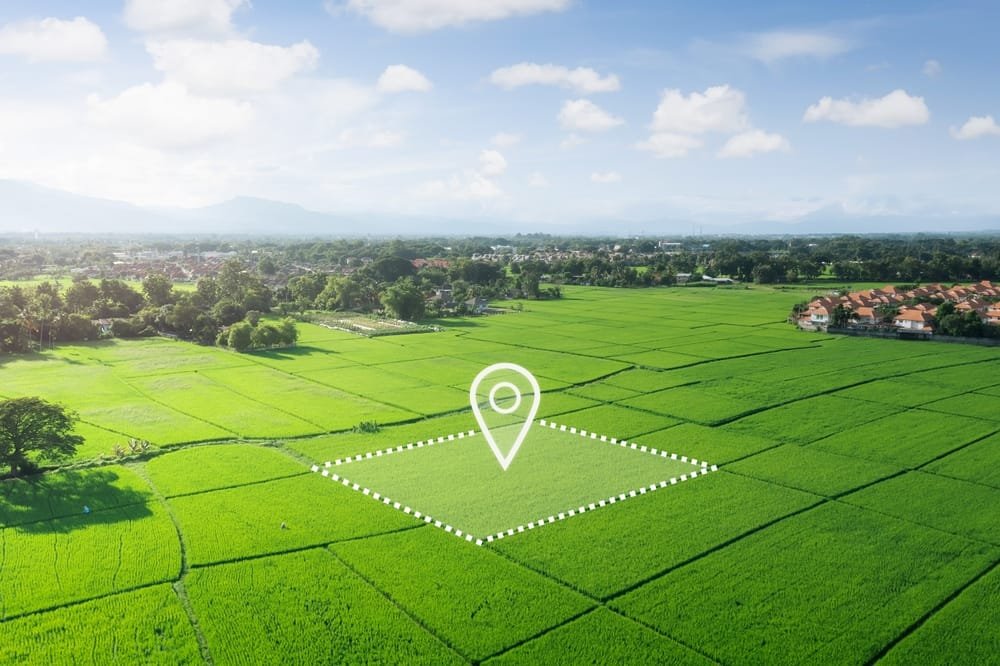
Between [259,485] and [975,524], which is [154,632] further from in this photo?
[975,524]

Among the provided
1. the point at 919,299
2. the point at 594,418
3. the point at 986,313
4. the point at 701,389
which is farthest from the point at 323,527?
the point at 919,299

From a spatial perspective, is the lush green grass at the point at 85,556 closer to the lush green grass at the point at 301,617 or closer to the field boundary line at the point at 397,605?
the lush green grass at the point at 301,617

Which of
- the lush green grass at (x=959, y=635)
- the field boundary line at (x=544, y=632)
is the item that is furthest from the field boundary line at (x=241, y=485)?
the lush green grass at (x=959, y=635)

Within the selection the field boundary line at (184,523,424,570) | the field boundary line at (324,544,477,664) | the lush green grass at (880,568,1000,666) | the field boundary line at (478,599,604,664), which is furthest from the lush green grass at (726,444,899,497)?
the field boundary line at (324,544,477,664)

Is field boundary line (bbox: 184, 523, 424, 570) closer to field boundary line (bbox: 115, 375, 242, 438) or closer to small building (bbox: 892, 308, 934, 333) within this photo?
field boundary line (bbox: 115, 375, 242, 438)

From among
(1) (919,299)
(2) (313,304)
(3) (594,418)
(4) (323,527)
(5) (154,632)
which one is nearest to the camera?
(5) (154,632)

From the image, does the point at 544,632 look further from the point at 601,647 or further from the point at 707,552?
the point at 707,552
